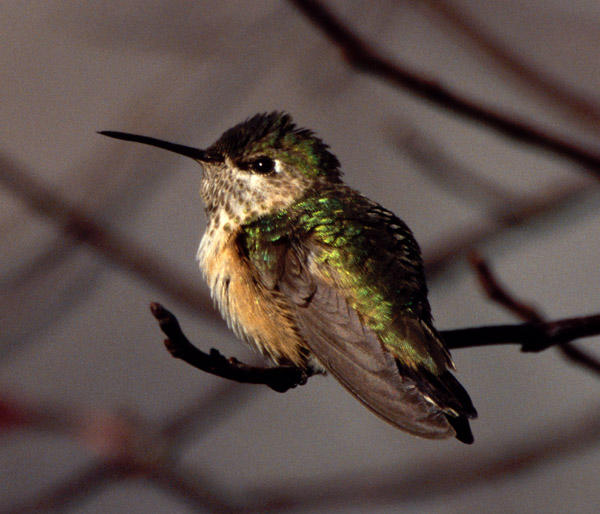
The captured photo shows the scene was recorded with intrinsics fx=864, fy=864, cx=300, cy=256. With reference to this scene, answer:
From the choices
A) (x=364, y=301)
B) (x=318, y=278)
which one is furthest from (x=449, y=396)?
(x=318, y=278)

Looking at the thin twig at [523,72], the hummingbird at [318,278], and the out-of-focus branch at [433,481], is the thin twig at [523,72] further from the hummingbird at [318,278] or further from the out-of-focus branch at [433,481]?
the out-of-focus branch at [433,481]

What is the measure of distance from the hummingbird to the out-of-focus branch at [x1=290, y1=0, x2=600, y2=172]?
28.8 inches

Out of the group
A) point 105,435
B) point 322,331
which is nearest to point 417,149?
point 322,331

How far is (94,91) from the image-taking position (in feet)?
25.1

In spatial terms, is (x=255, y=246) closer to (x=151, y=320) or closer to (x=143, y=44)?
Result: (x=143, y=44)

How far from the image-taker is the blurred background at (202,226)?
9.67ft

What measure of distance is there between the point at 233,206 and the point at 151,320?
4.22m

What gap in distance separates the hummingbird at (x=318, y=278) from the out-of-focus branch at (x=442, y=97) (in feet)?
2.40

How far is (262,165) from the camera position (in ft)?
11.1

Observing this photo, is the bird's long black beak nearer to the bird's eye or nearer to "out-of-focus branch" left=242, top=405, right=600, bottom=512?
the bird's eye

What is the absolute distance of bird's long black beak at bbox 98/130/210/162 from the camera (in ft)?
9.32

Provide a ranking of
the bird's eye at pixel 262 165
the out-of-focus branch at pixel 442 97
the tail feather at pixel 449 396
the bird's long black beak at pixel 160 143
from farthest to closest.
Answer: the bird's eye at pixel 262 165 → the bird's long black beak at pixel 160 143 → the tail feather at pixel 449 396 → the out-of-focus branch at pixel 442 97

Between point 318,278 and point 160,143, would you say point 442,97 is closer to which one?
point 318,278

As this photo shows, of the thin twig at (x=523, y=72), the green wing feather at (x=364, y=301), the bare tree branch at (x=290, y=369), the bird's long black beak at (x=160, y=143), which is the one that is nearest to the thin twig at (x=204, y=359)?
the bare tree branch at (x=290, y=369)
